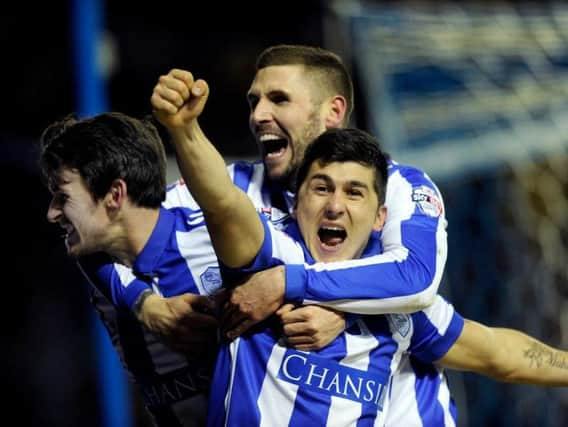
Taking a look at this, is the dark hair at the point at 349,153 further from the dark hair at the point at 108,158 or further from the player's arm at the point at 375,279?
the dark hair at the point at 108,158

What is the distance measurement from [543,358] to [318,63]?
1342mm

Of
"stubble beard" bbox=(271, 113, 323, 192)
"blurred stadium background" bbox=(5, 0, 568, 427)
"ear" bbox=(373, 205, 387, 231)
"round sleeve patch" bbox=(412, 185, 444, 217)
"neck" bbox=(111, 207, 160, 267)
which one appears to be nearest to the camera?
"ear" bbox=(373, 205, 387, 231)

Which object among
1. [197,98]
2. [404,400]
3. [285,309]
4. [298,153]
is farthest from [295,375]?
[298,153]

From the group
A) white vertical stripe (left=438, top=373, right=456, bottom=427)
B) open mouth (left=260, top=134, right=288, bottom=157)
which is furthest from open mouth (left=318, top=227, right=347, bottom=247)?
open mouth (left=260, top=134, right=288, bottom=157)

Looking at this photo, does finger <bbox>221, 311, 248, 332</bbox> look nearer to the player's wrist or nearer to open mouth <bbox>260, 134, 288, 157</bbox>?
the player's wrist

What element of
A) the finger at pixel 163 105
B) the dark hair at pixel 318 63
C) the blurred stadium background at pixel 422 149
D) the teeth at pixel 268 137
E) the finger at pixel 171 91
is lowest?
the blurred stadium background at pixel 422 149

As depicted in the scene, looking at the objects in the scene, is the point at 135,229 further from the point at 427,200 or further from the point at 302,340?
the point at 427,200

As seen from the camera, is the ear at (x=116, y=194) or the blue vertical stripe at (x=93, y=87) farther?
the blue vertical stripe at (x=93, y=87)

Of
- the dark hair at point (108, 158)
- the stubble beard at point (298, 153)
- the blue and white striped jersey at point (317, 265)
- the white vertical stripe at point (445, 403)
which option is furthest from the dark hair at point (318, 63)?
the white vertical stripe at point (445, 403)

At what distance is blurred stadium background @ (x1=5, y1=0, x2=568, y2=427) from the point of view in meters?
7.41

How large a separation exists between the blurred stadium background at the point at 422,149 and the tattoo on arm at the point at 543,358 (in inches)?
111

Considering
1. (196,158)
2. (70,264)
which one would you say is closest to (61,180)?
(196,158)

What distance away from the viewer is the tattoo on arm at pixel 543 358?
13.6ft

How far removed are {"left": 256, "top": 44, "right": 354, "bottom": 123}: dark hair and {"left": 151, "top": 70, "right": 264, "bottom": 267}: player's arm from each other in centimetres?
130
